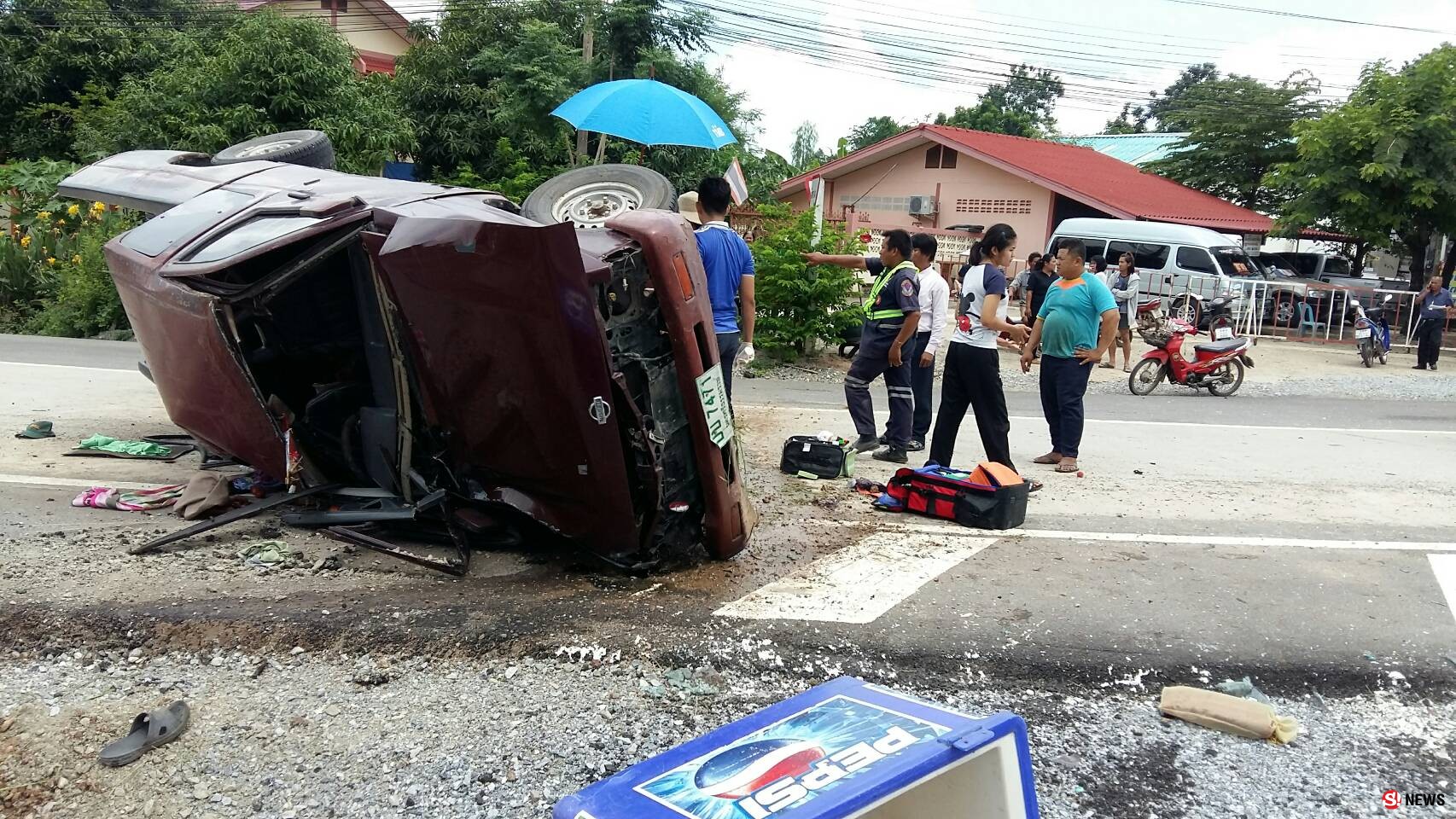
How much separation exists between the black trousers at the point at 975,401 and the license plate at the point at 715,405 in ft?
8.61

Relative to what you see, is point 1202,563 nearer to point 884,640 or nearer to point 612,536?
point 884,640

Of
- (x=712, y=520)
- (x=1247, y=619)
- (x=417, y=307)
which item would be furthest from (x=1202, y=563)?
(x=417, y=307)

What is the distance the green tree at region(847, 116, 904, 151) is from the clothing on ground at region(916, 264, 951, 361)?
41866 millimetres

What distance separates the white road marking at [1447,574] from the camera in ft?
15.7

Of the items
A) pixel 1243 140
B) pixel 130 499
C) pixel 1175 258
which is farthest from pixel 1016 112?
pixel 130 499

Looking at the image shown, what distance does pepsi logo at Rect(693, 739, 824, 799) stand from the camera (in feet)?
6.89

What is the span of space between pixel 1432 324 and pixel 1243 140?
597 inches

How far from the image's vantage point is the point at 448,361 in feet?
13.7

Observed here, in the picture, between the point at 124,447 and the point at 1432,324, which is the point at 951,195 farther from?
the point at 124,447

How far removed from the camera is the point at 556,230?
3.60 meters

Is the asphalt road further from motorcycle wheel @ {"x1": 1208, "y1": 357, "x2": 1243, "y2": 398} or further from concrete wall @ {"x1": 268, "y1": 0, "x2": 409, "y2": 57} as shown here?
concrete wall @ {"x1": 268, "y1": 0, "x2": 409, "y2": 57}

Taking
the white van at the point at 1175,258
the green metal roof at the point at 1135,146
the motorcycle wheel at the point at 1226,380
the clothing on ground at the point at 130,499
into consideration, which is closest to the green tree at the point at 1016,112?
the green metal roof at the point at 1135,146

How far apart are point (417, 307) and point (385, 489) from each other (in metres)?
1.25

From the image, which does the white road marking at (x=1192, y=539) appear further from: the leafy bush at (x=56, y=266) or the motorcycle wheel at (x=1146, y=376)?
the leafy bush at (x=56, y=266)
